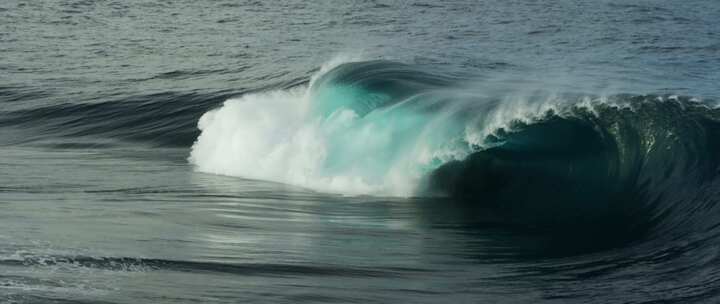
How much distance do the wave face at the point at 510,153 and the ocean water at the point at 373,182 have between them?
0.03 meters

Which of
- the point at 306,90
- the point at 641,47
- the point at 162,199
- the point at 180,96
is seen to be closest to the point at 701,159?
the point at 162,199

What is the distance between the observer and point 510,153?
14.1 m

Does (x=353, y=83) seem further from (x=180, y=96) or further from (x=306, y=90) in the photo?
(x=180, y=96)

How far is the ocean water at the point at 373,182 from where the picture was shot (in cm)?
852

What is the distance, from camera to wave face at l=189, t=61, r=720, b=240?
12.4 metres

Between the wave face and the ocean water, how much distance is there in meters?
0.03

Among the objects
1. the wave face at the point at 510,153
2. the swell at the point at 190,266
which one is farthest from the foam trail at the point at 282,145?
the swell at the point at 190,266

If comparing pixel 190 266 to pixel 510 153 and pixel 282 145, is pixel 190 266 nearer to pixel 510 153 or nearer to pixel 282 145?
pixel 510 153

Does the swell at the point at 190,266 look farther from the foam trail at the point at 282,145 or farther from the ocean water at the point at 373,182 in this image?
the foam trail at the point at 282,145

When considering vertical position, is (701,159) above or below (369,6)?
below

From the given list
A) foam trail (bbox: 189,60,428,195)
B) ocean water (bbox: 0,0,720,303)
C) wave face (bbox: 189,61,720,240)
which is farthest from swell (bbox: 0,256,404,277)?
Result: foam trail (bbox: 189,60,428,195)

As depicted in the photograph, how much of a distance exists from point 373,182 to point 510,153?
1600mm

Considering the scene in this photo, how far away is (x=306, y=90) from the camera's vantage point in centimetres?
1898

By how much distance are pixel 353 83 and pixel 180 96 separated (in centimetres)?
724
